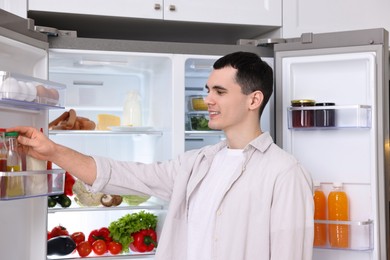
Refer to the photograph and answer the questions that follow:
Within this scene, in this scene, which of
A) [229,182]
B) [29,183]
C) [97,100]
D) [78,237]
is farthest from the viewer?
[97,100]

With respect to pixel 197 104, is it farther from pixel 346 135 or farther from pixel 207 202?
pixel 207 202

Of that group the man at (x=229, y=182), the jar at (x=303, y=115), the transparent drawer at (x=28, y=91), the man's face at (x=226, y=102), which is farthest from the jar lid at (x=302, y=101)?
the transparent drawer at (x=28, y=91)

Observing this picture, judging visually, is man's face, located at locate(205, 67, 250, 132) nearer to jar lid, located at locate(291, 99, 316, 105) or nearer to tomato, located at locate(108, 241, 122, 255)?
jar lid, located at locate(291, 99, 316, 105)

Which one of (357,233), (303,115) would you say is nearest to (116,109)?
(303,115)

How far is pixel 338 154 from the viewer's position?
2.80m

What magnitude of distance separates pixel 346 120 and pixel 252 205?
777mm

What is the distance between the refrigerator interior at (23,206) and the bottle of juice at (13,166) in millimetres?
362

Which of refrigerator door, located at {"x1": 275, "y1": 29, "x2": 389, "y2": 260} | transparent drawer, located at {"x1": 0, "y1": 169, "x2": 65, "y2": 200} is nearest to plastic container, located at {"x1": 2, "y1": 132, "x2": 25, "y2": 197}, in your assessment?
transparent drawer, located at {"x1": 0, "y1": 169, "x2": 65, "y2": 200}

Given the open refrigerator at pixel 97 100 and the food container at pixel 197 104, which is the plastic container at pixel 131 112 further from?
the food container at pixel 197 104

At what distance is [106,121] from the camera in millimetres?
3014

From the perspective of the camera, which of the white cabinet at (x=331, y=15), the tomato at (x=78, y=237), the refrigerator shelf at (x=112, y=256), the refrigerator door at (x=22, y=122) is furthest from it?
the white cabinet at (x=331, y=15)

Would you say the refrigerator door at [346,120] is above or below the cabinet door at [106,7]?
below

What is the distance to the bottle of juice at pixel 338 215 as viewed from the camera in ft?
8.81

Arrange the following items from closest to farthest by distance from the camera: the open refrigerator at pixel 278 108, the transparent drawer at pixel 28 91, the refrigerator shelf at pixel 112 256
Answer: the transparent drawer at pixel 28 91
the open refrigerator at pixel 278 108
the refrigerator shelf at pixel 112 256
